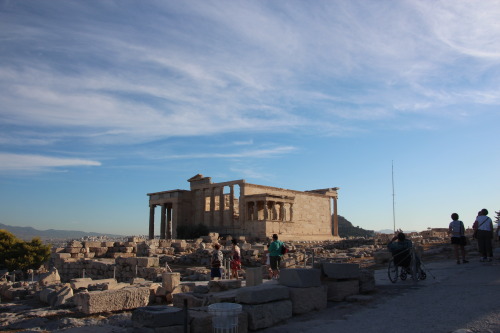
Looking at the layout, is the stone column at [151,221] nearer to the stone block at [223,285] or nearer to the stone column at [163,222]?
the stone column at [163,222]

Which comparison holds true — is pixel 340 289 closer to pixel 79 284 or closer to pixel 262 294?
pixel 262 294

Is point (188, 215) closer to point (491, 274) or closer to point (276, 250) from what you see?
point (276, 250)

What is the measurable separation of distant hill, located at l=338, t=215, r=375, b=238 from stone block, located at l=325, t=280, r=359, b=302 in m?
67.8

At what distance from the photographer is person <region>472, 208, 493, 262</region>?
1291 centimetres

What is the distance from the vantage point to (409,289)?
9922 millimetres

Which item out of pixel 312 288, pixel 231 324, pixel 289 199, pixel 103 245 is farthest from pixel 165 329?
pixel 289 199

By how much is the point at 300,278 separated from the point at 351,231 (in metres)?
73.1

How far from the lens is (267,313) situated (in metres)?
7.51

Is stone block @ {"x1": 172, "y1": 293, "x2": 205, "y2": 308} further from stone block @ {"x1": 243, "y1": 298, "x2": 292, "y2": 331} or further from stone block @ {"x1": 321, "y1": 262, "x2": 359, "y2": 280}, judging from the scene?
stone block @ {"x1": 321, "y1": 262, "x2": 359, "y2": 280}

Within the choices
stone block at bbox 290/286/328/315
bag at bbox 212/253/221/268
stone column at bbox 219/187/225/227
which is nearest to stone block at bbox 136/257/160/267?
bag at bbox 212/253/221/268

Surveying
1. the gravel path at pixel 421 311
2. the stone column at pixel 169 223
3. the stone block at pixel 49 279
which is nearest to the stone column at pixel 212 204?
the stone column at pixel 169 223

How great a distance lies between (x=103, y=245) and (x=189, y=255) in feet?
22.7

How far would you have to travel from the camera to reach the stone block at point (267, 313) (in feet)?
23.8

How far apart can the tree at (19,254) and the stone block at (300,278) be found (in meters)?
34.3
